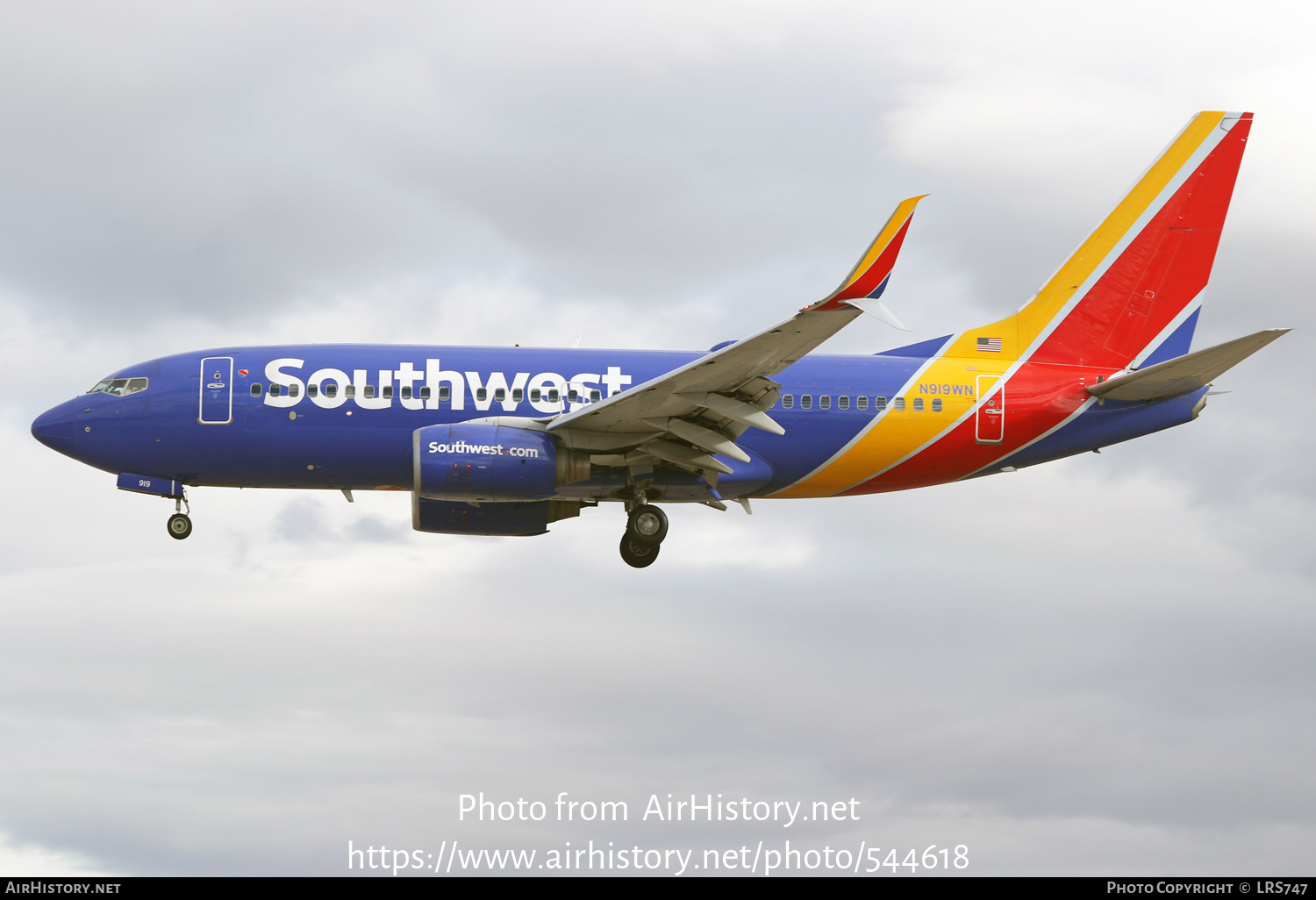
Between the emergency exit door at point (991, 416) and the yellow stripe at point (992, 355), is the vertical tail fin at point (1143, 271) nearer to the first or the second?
the yellow stripe at point (992, 355)

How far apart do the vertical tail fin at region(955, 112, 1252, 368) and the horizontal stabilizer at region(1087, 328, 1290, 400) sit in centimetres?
145

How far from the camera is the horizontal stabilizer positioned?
84.7 ft

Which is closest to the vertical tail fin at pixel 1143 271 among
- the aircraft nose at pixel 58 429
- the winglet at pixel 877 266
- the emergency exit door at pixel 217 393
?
the winglet at pixel 877 266

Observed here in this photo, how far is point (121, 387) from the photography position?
2823 centimetres

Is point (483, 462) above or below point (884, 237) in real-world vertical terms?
below

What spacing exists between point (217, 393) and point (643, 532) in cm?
884

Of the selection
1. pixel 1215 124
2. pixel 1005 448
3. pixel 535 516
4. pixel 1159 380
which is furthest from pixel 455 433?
pixel 1215 124

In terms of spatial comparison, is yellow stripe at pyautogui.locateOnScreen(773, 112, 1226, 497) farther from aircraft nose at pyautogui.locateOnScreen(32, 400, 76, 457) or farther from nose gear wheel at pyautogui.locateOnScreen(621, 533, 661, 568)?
aircraft nose at pyautogui.locateOnScreen(32, 400, 76, 457)

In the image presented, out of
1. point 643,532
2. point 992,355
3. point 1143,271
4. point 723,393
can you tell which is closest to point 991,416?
point 992,355

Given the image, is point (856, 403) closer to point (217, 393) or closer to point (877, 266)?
point (877, 266)

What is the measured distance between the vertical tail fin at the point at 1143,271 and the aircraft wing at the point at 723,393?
6565mm

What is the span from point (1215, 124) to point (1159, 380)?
301 inches

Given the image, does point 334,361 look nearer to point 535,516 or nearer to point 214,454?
point 214,454

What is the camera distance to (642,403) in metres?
25.5
